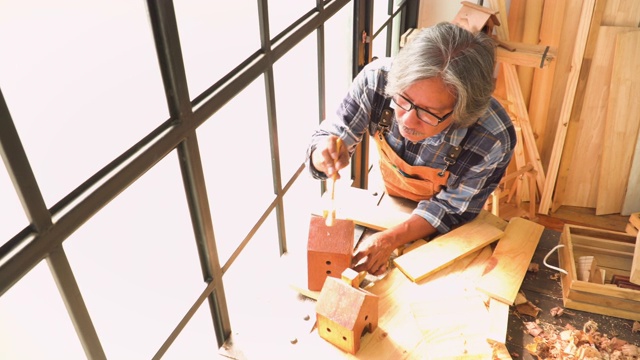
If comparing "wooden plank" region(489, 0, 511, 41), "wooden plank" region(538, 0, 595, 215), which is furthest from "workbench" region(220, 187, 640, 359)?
"wooden plank" region(538, 0, 595, 215)

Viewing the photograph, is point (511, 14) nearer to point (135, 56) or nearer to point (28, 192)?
point (135, 56)

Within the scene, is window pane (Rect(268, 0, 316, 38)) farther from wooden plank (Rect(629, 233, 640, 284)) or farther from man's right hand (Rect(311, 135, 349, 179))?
wooden plank (Rect(629, 233, 640, 284))

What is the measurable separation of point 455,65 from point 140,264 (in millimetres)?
1087

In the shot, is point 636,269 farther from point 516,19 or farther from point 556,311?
point 516,19

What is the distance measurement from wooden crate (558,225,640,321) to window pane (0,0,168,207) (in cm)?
137

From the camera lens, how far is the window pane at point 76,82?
775 mm

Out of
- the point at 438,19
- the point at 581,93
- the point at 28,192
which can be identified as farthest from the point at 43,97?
the point at 581,93

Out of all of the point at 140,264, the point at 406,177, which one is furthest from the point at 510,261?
the point at 140,264

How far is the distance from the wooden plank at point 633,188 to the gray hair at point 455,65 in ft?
8.87

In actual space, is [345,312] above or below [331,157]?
below

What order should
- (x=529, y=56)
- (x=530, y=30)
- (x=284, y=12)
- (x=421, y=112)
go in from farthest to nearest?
1. (x=530, y=30)
2. (x=529, y=56)
3. (x=284, y=12)
4. (x=421, y=112)

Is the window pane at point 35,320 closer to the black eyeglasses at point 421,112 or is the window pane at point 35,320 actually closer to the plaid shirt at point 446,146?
the plaid shirt at point 446,146

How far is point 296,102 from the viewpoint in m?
2.01

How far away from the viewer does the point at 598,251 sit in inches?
73.3
